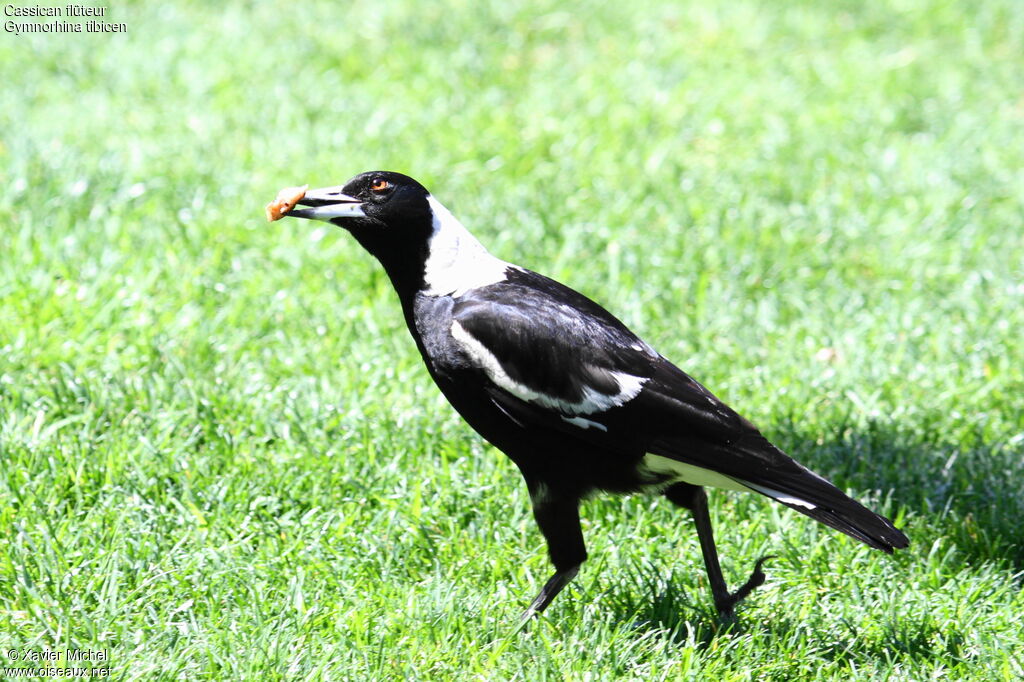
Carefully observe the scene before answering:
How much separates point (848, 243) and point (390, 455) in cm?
246

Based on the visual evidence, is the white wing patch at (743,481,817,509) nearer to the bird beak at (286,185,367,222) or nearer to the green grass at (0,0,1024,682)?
the green grass at (0,0,1024,682)

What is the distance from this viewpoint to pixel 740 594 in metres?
2.96

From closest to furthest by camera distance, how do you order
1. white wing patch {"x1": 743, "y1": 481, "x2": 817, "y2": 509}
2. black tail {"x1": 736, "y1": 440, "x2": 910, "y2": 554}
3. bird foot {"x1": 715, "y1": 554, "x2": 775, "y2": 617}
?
black tail {"x1": 736, "y1": 440, "x2": 910, "y2": 554}, white wing patch {"x1": 743, "y1": 481, "x2": 817, "y2": 509}, bird foot {"x1": 715, "y1": 554, "x2": 775, "y2": 617}

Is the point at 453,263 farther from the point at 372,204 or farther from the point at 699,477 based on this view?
the point at 699,477

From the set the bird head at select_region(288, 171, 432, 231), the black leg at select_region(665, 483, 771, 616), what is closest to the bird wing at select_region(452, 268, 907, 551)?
the black leg at select_region(665, 483, 771, 616)

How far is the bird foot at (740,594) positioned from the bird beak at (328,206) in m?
1.31

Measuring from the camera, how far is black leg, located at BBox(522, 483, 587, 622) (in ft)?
9.39

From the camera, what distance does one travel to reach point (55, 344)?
12.7ft

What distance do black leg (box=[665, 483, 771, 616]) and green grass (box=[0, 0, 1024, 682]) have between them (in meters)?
0.06

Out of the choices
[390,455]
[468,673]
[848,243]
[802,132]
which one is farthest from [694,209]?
[468,673]

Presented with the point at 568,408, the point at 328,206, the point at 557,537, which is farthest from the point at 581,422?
the point at 328,206

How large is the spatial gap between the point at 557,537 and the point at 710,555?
40 cm

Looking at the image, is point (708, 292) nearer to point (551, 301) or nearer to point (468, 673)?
point (551, 301)

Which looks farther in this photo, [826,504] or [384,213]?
[384,213]
